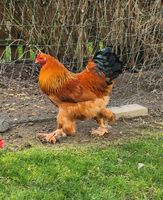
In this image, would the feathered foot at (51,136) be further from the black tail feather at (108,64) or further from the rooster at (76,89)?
the black tail feather at (108,64)

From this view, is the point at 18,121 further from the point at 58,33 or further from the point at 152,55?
the point at 152,55

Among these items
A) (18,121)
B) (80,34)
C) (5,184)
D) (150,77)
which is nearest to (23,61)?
(80,34)

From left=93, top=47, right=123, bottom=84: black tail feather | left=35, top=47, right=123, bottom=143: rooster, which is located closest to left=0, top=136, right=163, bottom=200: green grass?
left=35, top=47, right=123, bottom=143: rooster

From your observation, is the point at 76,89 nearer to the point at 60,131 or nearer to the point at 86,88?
the point at 86,88

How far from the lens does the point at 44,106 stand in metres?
6.29

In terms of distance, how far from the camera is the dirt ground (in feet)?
17.3

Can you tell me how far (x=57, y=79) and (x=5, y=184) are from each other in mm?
1287

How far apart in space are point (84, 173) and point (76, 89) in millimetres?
964

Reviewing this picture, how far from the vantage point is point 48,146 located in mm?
4980

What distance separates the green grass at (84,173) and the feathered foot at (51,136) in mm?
99

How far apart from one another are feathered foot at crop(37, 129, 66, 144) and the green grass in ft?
0.32

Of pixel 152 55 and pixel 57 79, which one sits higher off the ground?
pixel 57 79

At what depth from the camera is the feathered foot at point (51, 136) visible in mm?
5023

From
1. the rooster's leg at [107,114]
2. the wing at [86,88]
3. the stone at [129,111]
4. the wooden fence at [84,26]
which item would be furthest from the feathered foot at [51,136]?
the wooden fence at [84,26]
